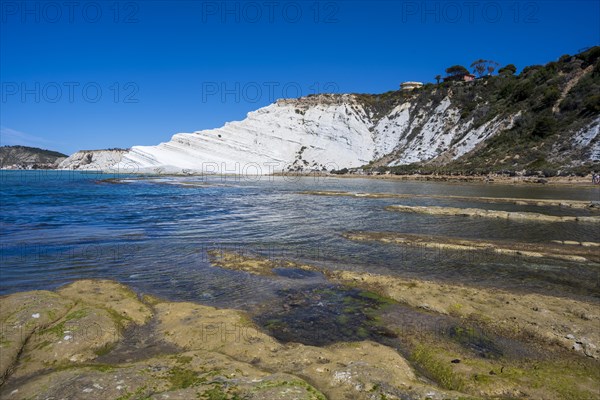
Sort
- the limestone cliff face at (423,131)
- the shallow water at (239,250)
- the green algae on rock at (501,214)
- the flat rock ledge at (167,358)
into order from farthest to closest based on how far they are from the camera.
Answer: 1. the limestone cliff face at (423,131)
2. the green algae on rock at (501,214)
3. the shallow water at (239,250)
4. the flat rock ledge at (167,358)

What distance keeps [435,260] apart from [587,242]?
6480 mm

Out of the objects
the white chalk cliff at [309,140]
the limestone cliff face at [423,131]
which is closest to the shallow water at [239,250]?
the limestone cliff face at [423,131]

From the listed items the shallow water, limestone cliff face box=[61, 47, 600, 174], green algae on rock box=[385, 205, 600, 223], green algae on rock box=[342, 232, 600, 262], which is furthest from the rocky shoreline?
limestone cliff face box=[61, 47, 600, 174]

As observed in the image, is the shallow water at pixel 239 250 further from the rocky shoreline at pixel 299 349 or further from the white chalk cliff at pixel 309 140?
the white chalk cliff at pixel 309 140

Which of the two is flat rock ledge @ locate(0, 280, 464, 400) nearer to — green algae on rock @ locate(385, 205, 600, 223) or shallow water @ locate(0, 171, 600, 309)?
shallow water @ locate(0, 171, 600, 309)

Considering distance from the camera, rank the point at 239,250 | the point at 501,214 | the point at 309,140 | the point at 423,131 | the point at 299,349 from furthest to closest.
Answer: the point at 309,140 < the point at 423,131 < the point at 501,214 < the point at 239,250 < the point at 299,349

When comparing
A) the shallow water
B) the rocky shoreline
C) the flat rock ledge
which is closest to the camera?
the flat rock ledge

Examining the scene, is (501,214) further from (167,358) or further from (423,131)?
(423,131)

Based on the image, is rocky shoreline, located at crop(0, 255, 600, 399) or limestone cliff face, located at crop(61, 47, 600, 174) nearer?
rocky shoreline, located at crop(0, 255, 600, 399)

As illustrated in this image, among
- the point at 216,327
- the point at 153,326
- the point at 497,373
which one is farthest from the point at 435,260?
the point at 153,326

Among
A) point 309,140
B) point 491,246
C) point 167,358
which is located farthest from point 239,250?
point 309,140

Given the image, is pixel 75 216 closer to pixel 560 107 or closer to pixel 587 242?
pixel 587 242

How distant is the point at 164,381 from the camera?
398 cm

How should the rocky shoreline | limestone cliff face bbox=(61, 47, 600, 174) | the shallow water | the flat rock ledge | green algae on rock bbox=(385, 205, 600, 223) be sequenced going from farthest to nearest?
limestone cliff face bbox=(61, 47, 600, 174) < green algae on rock bbox=(385, 205, 600, 223) < the shallow water < the rocky shoreline < the flat rock ledge
